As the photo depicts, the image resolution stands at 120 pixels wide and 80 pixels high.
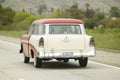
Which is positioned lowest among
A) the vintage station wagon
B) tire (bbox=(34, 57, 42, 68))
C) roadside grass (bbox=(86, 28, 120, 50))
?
roadside grass (bbox=(86, 28, 120, 50))

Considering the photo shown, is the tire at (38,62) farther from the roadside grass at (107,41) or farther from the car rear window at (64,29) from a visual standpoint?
the roadside grass at (107,41)

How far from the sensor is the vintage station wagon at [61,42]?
18859 mm

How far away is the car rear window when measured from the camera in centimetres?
1934

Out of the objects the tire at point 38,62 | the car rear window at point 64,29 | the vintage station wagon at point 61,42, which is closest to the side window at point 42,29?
the vintage station wagon at point 61,42

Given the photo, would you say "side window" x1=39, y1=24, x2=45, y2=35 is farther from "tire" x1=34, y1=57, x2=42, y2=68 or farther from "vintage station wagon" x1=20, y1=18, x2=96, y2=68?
"tire" x1=34, y1=57, x2=42, y2=68

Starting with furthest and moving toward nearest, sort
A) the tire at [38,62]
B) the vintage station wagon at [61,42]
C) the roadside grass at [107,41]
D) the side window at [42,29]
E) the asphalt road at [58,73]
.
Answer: the roadside grass at [107,41] < the side window at [42,29] < the tire at [38,62] < the vintage station wagon at [61,42] < the asphalt road at [58,73]

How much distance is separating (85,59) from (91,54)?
2.03ft

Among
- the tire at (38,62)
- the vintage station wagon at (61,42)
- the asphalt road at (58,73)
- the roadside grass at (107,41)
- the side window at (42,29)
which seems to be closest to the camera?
the asphalt road at (58,73)

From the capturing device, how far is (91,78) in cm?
1550

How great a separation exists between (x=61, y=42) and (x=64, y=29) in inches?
29.4

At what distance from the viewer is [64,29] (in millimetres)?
19484

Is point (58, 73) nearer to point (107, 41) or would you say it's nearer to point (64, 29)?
point (64, 29)

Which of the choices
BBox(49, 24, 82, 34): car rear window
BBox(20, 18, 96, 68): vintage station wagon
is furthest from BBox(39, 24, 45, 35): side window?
BBox(49, 24, 82, 34): car rear window

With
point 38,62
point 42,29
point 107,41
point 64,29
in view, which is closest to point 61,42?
point 64,29
